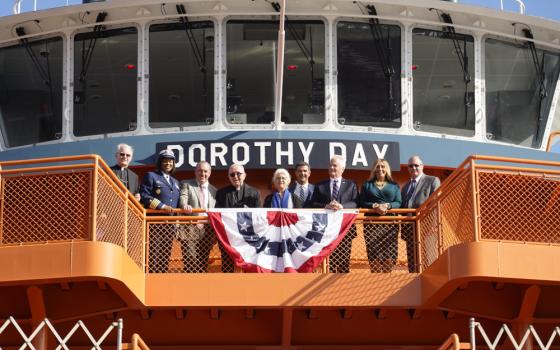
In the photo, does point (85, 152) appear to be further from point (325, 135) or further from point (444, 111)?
point (444, 111)

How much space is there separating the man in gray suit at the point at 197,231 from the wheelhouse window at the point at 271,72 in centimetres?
341

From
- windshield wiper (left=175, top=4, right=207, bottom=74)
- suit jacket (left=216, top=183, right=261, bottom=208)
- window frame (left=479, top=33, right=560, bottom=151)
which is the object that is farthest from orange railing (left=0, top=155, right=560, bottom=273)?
window frame (left=479, top=33, right=560, bottom=151)

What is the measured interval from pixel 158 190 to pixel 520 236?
4.63 meters

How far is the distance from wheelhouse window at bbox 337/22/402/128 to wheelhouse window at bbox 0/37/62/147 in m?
4.51

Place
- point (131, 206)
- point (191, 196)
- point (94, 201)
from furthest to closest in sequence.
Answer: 1. point (191, 196)
2. point (131, 206)
3. point (94, 201)

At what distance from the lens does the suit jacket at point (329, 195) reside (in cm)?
1733

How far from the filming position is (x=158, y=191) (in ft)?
56.7

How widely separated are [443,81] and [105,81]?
533 cm

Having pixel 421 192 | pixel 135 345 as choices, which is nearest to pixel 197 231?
pixel 135 345

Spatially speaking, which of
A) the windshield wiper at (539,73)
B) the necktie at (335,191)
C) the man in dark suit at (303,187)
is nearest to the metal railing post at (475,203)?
the necktie at (335,191)

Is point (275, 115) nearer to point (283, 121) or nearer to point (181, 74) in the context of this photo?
point (283, 121)

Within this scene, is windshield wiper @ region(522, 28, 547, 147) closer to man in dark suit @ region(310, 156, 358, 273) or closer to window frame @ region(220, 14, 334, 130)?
window frame @ region(220, 14, 334, 130)

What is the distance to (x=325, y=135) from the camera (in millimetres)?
20688

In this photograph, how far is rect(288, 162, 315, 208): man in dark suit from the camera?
17364 mm
